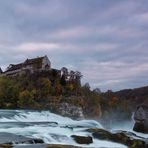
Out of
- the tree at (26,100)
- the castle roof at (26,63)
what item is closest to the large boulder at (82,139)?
the tree at (26,100)

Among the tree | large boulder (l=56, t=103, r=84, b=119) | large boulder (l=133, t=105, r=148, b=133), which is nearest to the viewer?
large boulder (l=133, t=105, r=148, b=133)

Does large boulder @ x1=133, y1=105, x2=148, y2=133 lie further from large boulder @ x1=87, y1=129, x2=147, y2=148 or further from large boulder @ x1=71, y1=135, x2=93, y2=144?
large boulder @ x1=71, y1=135, x2=93, y2=144

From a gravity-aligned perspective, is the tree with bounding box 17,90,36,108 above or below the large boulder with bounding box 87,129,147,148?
above

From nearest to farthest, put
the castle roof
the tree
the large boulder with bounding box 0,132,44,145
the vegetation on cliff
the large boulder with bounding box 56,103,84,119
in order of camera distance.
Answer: the large boulder with bounding box 0,132,44,145 → the large boulder with bounding box 56,103,84,119 → the tree → the vegetation on cliff → the castle roof

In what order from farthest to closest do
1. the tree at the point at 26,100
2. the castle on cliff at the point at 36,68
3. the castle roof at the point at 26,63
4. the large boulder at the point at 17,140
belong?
1. the castle roof at the point at 26,63
2. the castle on cliff at the point at 36,68
3. the tree at the point at 26,100
4. the large boulder at the point at 17,140

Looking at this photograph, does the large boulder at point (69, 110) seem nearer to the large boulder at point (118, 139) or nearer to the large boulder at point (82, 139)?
the large boulder at point (118, 139)

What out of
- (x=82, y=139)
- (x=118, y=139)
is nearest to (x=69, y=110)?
(x=118, y=139)

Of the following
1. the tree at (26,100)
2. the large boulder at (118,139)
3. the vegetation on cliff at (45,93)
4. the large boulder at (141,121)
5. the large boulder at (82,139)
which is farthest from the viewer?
the vegetation on cliff at (45,93)

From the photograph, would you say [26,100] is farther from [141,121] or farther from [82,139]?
[82,139]

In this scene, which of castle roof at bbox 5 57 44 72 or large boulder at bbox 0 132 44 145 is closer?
large boulder at bbox 0 132 44 145

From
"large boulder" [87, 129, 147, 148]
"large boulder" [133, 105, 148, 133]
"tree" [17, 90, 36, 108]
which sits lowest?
"large boulder" [87, 129, 147, 148]

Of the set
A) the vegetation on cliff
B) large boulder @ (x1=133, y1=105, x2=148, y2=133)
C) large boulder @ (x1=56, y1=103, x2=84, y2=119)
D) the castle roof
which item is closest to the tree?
the vegetation on cliff

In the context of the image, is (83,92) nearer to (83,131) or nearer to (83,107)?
(83,107)

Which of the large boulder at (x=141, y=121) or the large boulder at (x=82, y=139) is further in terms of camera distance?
the large boulder at (x=141, y=121)
